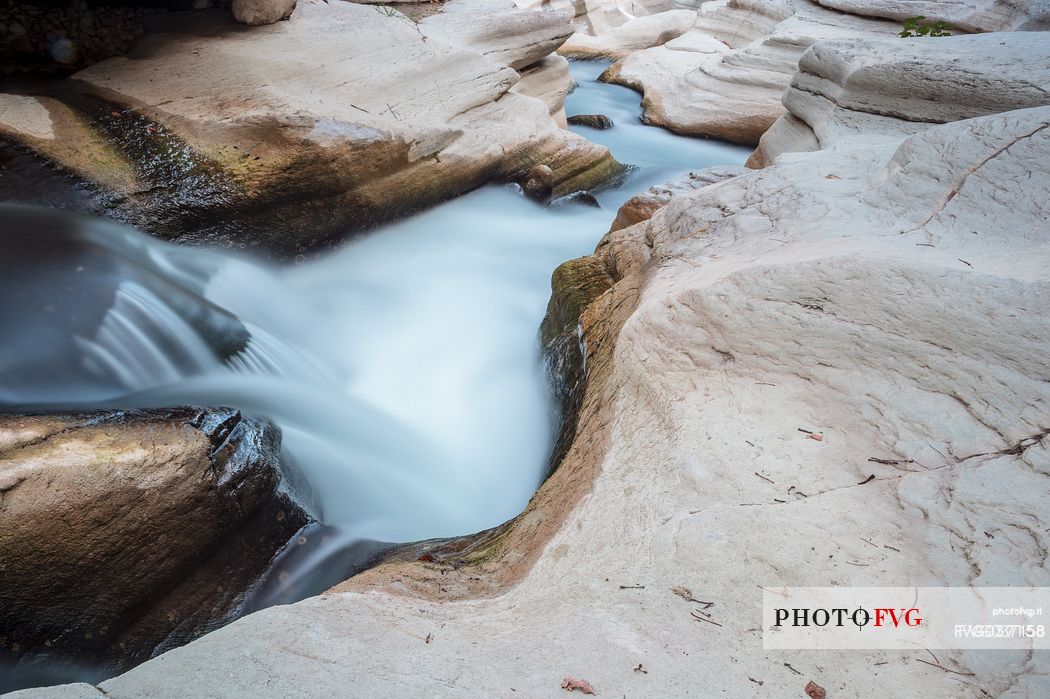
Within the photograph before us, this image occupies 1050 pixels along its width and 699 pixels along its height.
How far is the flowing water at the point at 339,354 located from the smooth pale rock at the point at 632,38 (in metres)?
10.2

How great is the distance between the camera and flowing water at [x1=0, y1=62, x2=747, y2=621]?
3.50 m

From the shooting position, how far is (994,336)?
239 centimetres

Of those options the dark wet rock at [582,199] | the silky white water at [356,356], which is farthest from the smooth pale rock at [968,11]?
the silky white water at [356,356]

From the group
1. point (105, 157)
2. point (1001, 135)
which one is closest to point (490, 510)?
point (1001, 135)

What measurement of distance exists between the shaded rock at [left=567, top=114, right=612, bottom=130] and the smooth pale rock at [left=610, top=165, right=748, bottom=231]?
527cm

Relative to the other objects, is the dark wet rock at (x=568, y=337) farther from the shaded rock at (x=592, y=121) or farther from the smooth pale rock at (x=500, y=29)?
the shaded rock at (x=592, y=121)

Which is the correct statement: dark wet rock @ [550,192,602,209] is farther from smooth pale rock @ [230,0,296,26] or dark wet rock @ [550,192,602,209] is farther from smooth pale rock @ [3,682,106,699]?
smooth pale rock @ [3,682,106,699]

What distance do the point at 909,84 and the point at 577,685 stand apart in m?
5.79

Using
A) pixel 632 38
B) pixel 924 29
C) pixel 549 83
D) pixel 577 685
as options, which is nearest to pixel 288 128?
pixel 577 685

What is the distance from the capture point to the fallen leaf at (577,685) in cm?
168

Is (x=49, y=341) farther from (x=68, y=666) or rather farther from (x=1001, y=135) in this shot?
(x=1001, y=135)

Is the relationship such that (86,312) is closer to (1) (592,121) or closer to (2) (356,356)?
(2) (356,356)

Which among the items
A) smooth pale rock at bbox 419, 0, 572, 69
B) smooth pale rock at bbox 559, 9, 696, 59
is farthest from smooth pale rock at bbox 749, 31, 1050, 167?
smooth pale rock at bbox 559, 9, 696, 59

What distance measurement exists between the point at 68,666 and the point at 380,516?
1.49m
